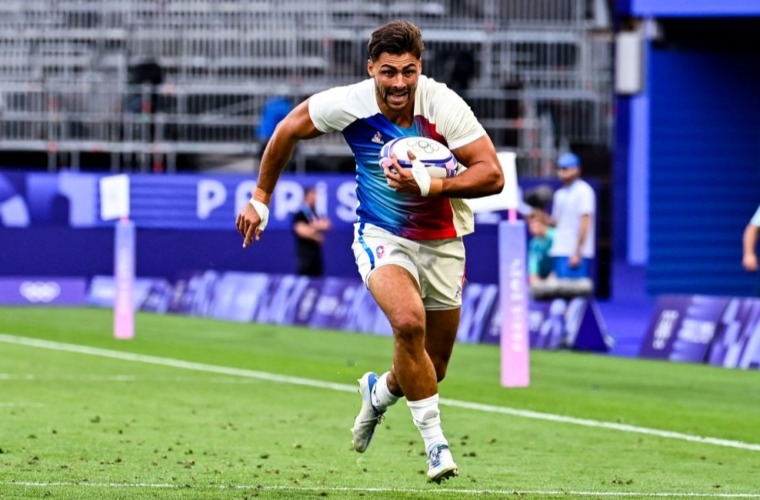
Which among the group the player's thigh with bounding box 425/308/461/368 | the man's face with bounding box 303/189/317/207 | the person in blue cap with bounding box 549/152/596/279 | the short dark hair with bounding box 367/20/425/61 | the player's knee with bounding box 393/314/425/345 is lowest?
the man's face with bounding box 303/189/317/207

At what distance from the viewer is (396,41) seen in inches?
338

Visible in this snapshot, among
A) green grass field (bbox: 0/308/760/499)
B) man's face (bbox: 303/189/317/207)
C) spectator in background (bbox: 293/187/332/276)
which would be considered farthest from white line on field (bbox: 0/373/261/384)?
man's face (bbox: 303/189/317/207)

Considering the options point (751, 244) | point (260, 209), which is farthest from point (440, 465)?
point (751, 244)

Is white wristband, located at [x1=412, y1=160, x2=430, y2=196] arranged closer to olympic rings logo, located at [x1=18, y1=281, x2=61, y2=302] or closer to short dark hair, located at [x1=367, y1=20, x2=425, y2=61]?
short dark hair, located at [x1=367, y1=20, x2=425, y2=61]

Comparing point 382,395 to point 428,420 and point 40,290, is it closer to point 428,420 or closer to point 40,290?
point 428,420

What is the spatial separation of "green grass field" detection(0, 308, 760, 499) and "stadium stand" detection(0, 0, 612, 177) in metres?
13.7

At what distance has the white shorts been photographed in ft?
29.5

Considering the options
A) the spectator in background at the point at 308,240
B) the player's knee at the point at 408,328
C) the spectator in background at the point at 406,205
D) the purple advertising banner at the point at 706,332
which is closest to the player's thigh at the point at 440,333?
the spectator in background at the point at 406,205

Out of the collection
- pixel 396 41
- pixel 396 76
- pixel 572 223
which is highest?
pixel 396 41

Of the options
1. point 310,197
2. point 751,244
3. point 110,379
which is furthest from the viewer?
point 310,197

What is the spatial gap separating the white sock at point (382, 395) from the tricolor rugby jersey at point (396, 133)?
2.61 ft

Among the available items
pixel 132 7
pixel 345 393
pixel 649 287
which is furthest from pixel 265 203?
pixel 132 7

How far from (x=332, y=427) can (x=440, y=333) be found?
128 inches

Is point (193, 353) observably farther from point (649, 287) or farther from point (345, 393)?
point (649, 287)
